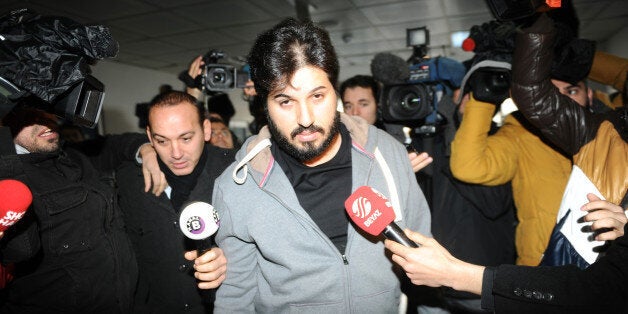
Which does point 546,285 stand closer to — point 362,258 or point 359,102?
point 362,258

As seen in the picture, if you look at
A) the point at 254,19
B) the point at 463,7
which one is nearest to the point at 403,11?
the point at 463,7

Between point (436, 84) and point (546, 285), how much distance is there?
4.35 feet

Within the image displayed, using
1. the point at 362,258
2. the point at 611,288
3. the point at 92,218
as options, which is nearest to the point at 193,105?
the point at 92,218

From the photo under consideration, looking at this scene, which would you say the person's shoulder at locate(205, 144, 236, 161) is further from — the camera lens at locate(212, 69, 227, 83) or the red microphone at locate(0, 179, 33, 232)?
the red microphone at locate(0, 179, 33, 232)

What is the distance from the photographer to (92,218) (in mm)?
1660

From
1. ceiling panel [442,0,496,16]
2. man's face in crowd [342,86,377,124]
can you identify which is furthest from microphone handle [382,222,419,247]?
ceiling panel [442,0,496,16]

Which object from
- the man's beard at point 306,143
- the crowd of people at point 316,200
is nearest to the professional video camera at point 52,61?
the crowd of people at point 316,200

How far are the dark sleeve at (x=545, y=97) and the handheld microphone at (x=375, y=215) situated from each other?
3.17 feet

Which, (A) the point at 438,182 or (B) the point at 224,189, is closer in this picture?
(B) the point at 224,189

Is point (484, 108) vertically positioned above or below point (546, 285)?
above

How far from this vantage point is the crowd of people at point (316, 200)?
1.23m

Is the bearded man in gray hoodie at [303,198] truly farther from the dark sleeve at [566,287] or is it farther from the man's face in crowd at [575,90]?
the man's face in crowd at [575,90]

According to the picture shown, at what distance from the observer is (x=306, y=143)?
130cm

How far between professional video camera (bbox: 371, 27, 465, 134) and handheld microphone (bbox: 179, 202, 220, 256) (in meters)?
1.30
